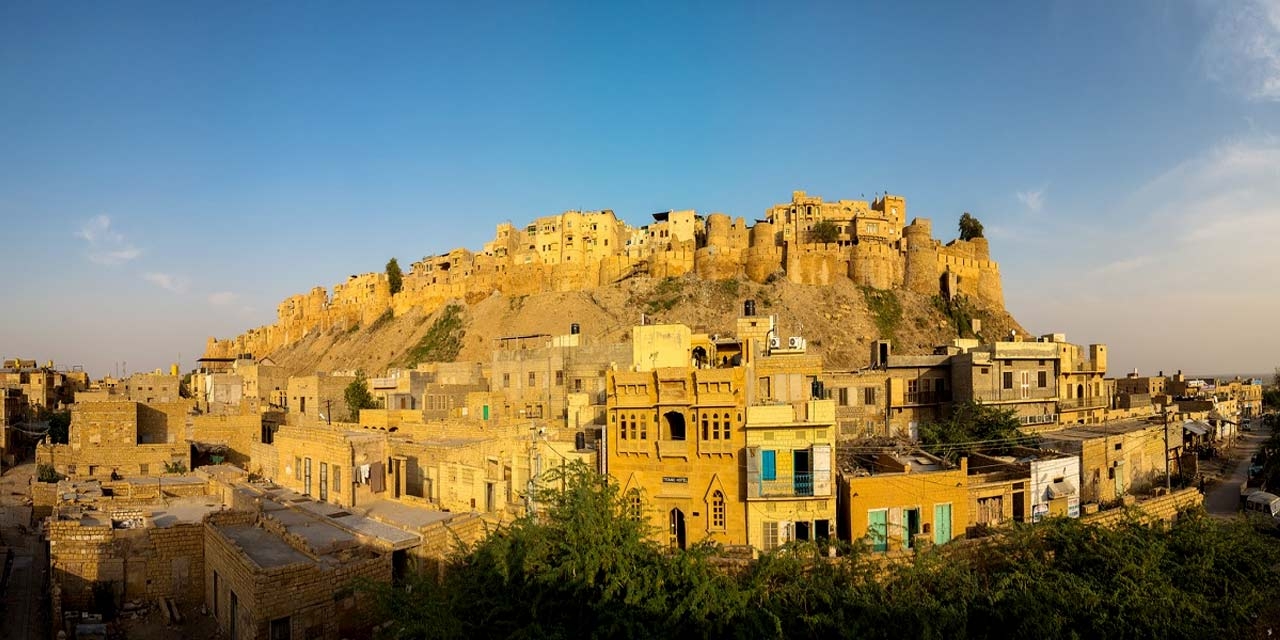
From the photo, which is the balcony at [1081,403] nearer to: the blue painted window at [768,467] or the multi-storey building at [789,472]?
the multi-storey building at [789,472]

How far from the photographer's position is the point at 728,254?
7894cm

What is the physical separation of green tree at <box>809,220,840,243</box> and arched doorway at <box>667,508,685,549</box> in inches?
2385

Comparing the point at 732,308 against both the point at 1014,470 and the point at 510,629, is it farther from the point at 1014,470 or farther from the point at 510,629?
the point at 510,629

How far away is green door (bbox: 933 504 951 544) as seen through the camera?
20.5 meters

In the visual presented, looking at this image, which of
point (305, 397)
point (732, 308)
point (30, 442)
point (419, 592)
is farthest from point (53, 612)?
point (732, 308)

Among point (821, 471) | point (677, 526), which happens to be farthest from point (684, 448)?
Result: point (821, 471)

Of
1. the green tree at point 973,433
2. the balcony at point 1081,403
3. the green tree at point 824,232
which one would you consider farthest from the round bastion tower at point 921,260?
the green tree at point 973,433

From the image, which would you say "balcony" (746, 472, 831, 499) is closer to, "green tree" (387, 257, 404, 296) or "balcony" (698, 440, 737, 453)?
"balcony" (698, 440, 737, 453)

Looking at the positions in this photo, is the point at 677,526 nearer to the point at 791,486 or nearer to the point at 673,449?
the point at 673,449

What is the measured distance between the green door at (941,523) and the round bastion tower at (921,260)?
59.2 meters

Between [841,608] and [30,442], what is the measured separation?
51.3m

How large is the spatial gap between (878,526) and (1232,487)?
25.7 metres

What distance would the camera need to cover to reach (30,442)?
148 ft

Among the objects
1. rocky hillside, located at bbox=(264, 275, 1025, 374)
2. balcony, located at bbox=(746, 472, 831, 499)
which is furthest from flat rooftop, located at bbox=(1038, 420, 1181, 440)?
rocky hillside, located at bbox=(264, 275, 1025, 374)
